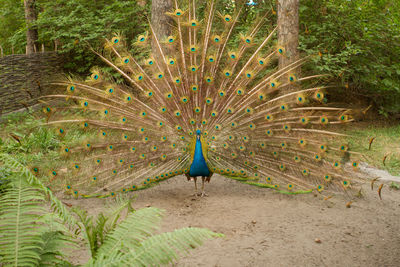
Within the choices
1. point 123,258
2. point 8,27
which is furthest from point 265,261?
point 8,27

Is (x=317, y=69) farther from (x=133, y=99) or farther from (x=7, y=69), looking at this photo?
(x=7, y=69)

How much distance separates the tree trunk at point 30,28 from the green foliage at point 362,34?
864 cm

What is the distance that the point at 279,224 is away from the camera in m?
4.48

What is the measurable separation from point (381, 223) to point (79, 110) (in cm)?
454

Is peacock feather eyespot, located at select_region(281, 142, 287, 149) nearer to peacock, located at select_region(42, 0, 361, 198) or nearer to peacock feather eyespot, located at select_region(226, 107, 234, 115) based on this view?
peacock, located at select_region(42, 0, 361, 198)

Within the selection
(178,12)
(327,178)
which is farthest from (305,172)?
(178,12)

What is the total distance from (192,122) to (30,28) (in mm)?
8797

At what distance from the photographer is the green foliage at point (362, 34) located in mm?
9594

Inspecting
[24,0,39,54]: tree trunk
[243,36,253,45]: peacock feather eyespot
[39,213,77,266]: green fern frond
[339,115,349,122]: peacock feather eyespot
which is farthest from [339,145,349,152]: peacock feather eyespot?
[24,0,39,54]: tree trunk

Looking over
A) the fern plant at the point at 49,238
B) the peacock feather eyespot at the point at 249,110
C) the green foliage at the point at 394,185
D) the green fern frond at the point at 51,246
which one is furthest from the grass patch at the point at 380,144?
the green fern frond at the point at 51,246

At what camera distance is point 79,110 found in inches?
203

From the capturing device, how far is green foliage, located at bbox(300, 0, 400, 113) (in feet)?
31.5

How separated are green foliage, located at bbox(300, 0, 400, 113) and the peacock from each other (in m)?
4.78

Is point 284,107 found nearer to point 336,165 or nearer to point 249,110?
point 249,110
